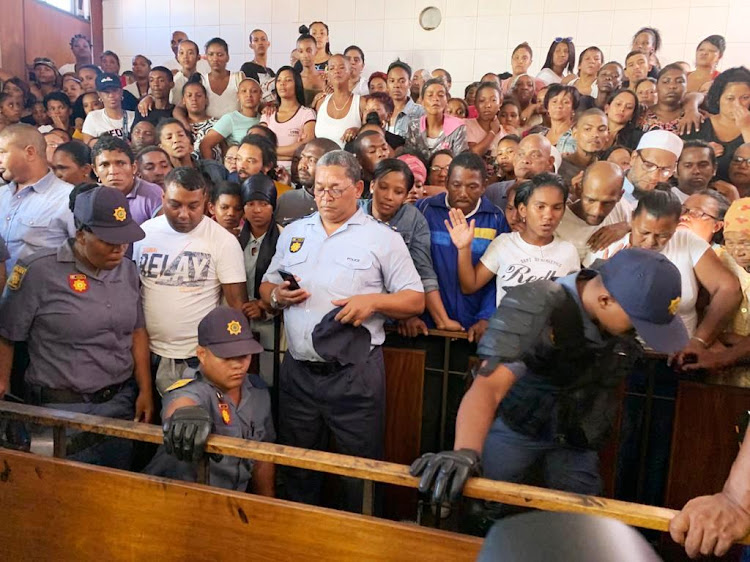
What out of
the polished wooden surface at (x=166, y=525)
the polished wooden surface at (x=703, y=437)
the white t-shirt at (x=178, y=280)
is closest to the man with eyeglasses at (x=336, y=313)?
the white t-shirt at (x=178, y=280)

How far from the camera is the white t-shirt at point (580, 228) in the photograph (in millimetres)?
3114

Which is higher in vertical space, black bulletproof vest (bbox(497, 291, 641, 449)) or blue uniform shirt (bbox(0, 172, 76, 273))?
blue uniform shirt (bbox(0, 172, 76, 273))

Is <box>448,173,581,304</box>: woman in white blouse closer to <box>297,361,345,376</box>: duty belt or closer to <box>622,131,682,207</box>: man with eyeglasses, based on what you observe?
<box>297,361,345,376</box>: duty belt

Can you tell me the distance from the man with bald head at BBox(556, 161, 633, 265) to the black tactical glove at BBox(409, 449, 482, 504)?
1.91 m

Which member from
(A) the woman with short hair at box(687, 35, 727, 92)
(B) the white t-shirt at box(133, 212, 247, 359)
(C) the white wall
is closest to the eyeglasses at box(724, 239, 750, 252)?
(B) the white t-shirt at box(133, 212, 247, 359)

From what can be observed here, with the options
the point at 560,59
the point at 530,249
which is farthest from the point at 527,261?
the point at 560,59

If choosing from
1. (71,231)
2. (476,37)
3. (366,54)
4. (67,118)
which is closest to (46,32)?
(67,118)

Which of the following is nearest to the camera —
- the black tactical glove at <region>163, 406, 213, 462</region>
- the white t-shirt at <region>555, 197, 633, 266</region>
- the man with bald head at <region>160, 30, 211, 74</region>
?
the black tactical glove at <region>163, 406, 213, 462</region>

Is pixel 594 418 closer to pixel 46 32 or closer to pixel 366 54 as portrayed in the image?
pixel 366 54

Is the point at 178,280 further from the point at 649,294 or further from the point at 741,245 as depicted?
the point at 741,245

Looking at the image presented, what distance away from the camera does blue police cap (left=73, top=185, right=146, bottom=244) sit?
7.57 feet

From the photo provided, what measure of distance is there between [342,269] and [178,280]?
0.76 meters

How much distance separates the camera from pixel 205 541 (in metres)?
1.72

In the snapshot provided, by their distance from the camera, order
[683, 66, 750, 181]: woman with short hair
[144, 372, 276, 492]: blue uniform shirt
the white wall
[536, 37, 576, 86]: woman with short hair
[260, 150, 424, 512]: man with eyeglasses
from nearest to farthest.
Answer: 1. [144, 372, 276, 492]: blue uniform shirt
2. [260, 150, 424, 512]: man with eyeglasses
3. [683, 66, 750, 181]: woman with short hair
4. [536, 37, 576, 86]: woman with short hair
5. the white wall
